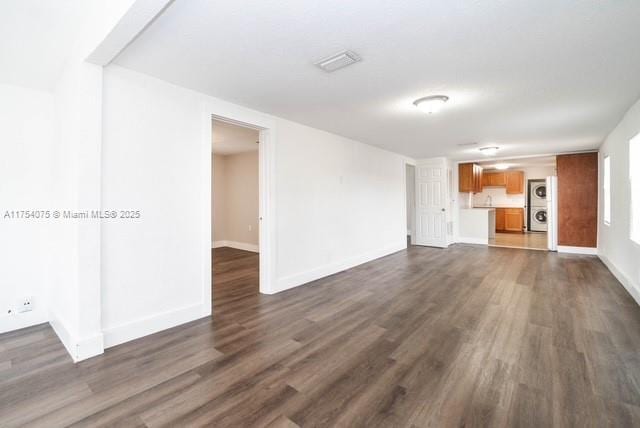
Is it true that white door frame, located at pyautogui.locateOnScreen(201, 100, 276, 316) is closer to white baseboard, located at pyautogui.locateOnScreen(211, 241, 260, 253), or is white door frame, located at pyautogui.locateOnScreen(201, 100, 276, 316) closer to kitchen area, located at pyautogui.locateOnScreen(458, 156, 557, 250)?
white baseboard, located at pyautogui.locateOnScreen(211, 241, 260, 253)

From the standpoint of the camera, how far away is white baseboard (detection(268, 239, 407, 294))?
13.3 feet

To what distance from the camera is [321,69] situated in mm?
2521

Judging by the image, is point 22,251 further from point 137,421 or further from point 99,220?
point 137,421

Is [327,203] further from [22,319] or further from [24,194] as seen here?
[22,319]

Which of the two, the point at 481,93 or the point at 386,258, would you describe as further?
the point at 386,258

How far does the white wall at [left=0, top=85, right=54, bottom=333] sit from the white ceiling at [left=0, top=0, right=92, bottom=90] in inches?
10.0

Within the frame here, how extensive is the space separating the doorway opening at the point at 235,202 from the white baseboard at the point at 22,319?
240cm

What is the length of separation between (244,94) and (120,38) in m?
1.35

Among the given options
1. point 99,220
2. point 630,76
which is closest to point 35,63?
point 99,220

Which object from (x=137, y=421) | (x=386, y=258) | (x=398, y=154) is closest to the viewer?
(x=137, y=421)

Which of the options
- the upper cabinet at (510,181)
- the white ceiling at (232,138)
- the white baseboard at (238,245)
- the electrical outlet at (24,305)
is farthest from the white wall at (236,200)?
the upper cabinet at (510,181)

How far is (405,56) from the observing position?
90.9 inches

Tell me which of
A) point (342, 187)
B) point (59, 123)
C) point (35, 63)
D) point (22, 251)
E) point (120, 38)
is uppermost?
point (35, 63)

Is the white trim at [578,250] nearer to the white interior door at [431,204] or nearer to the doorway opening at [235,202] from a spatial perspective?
the white interior door at [431,204]
